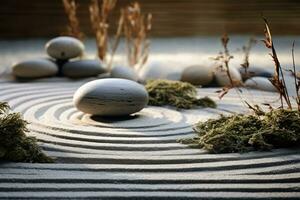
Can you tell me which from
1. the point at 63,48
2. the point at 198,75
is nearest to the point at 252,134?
the point at 198,75

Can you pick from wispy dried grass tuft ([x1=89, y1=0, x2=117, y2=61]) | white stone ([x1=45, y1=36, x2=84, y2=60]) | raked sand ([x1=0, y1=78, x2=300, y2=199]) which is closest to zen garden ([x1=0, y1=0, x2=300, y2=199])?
raked sand ([x1=0, y1=78, x2=300, y2=199])

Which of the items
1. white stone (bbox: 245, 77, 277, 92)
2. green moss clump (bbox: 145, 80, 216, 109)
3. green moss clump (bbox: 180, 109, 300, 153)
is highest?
green moss clump (bbox: 180, 109, 300, 153)

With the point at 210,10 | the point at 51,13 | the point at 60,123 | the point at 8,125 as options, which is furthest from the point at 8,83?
the point at 210,10

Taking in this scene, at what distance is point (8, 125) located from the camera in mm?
2410

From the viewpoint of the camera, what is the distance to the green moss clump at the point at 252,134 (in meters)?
2.50

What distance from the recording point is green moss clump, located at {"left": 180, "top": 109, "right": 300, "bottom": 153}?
2.50 meters

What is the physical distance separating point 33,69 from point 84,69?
0.40 m

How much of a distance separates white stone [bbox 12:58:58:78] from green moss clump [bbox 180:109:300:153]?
2252 millimetres

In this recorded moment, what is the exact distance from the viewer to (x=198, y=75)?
4.36 metres

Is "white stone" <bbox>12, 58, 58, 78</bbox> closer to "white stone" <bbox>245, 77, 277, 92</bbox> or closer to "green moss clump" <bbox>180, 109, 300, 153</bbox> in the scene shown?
"white stone" <bbox>245, 77, 277, 92</bbox>

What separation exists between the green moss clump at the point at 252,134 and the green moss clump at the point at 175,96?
28.1 inches

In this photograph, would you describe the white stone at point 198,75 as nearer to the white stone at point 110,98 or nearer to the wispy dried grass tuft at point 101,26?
the wispy dried grass tuft at point 101,26

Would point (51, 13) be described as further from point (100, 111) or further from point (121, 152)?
point (121, 152)

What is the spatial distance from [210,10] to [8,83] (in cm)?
483
